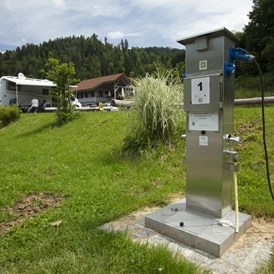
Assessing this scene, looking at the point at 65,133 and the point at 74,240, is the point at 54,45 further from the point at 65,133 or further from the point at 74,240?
the point at 74,240

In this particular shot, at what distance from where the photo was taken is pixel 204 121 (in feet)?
7.75

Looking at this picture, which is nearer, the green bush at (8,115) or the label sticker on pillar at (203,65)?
the label sticker on pillar at (203,65)

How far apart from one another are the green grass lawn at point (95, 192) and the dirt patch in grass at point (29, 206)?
0.28 feet

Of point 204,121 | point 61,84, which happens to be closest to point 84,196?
point 204,121

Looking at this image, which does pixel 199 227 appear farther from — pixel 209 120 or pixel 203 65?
pixel 203 65

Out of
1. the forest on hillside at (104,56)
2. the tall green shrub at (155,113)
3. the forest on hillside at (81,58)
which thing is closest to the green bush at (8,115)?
the tall green shrub at (155,113)

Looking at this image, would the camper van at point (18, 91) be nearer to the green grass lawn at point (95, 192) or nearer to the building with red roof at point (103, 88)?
the green grass lawn at point (95, 192)

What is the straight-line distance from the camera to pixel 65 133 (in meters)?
7.79

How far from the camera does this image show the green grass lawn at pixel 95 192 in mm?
1874

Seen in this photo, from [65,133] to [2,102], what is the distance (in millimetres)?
12527

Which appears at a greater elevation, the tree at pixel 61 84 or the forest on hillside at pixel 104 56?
the forest on hillside at pixel 104 56

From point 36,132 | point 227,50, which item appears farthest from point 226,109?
point 36,132

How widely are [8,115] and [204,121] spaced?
1181 cm

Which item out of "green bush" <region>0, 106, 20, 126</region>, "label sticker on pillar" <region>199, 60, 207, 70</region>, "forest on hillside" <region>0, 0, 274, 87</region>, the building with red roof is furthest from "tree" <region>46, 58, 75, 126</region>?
the building with red roof
